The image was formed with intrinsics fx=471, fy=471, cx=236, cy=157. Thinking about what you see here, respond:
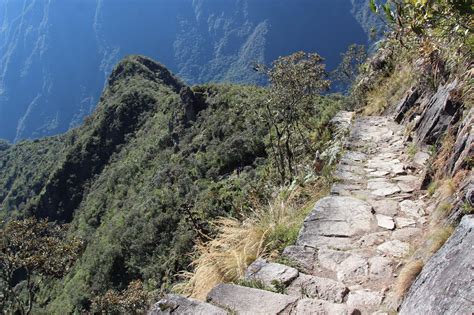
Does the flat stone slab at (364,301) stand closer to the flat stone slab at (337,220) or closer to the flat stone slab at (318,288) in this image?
the flat stone slab at (318,288)

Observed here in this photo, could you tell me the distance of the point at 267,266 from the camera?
12.3 feet

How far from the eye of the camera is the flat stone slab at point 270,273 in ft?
11.4

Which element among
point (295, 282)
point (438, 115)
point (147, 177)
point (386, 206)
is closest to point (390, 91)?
point (438, 115)

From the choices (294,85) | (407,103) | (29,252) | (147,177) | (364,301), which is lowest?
(364,301)

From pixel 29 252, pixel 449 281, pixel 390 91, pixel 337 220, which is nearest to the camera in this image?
pixel 449 281

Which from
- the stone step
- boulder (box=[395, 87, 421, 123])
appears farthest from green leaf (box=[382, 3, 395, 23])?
boulder (box=[395, 87, 421, 123])

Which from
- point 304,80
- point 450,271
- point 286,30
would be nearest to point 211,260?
point 450,271

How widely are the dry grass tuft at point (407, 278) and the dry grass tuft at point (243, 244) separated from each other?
1.25 m

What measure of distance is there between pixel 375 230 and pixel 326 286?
1002 mm

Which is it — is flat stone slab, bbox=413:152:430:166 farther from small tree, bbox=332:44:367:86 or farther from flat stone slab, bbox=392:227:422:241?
small tree, bbox=332:44:367:86

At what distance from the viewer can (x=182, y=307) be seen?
3.16 meters

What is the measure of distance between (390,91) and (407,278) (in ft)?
23.6

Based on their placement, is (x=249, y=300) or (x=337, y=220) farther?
(x=337, y=220)

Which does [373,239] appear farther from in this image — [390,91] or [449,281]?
[390,91]
